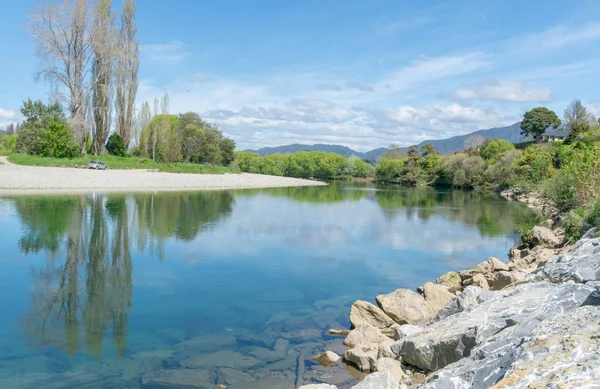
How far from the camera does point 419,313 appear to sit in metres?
9.86

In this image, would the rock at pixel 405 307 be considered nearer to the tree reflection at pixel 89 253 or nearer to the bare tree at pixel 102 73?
the tree reflection at pixel 89 253

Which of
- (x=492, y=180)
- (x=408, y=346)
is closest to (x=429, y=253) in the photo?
(x=408, y=346)

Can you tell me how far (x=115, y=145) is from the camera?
2149 inches

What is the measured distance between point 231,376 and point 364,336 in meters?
2.60

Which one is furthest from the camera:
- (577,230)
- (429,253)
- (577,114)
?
(577,114)

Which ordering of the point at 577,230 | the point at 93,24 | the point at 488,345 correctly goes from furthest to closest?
the point at 93,24 → the point at 577,230 → the point at 488,345

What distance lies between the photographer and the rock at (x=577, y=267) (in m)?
7.73

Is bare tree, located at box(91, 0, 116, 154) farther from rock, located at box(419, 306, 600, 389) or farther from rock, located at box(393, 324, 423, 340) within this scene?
rock, located at box(419, 306, 600, 389)

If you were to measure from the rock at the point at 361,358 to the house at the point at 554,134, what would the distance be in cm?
9446

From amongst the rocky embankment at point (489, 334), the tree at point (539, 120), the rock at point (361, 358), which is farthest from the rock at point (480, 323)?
the tree at point (539, 120)

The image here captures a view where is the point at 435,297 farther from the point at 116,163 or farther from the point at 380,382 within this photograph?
the point at 116,163

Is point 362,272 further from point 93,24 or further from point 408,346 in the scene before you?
point 93,24

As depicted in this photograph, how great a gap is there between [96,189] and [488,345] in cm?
3704

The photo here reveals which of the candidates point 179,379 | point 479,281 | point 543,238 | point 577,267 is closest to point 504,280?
point 479,281
